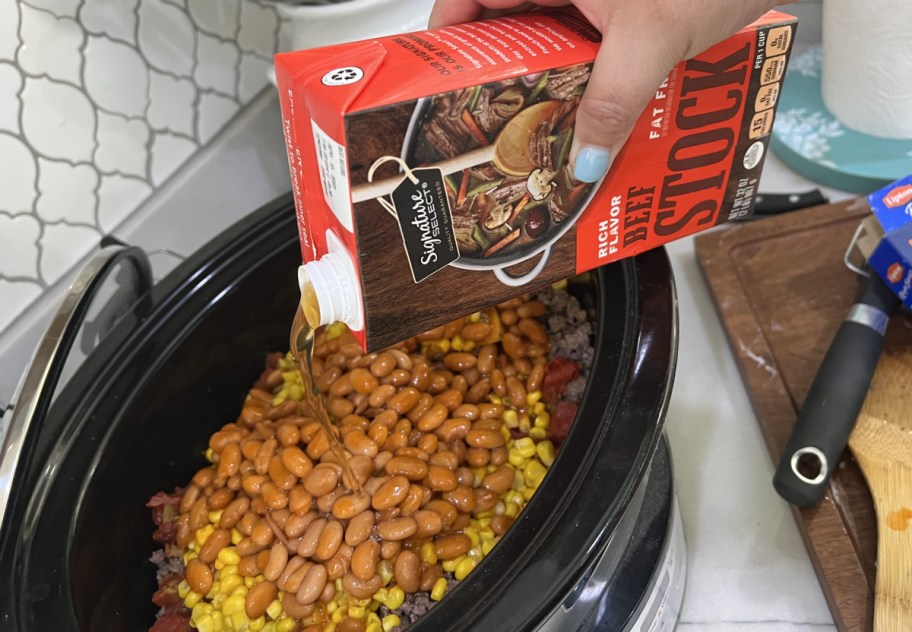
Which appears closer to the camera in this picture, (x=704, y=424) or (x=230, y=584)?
(x=230, y=584)

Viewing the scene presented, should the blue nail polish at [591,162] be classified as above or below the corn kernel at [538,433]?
above

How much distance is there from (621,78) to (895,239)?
42cm

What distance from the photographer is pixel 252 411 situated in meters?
0.75

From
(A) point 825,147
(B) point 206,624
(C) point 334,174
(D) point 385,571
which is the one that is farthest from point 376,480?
(A) point 825,147

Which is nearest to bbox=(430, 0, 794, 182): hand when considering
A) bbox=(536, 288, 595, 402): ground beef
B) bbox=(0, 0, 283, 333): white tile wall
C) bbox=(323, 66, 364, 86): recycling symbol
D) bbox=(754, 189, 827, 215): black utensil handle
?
bbox=(323, 66, 364, 86): recycling symbol

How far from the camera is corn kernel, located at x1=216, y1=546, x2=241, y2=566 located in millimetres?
656

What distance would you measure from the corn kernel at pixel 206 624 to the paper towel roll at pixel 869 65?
92cm

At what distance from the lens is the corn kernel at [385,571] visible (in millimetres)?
618

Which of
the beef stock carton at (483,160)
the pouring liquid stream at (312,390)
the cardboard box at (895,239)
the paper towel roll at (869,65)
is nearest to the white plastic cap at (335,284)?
the beef stock carton at (483,160)

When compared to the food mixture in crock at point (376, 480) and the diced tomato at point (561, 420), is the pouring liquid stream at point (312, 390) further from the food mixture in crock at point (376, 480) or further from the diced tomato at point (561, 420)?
the diced tomato at point (561, 420)

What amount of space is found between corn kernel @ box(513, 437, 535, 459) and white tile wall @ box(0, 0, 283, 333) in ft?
1.79

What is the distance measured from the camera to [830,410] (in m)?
0.67

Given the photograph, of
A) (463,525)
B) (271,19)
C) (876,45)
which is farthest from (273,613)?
(876,45)

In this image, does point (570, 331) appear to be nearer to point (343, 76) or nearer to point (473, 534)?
point (473, 534)
